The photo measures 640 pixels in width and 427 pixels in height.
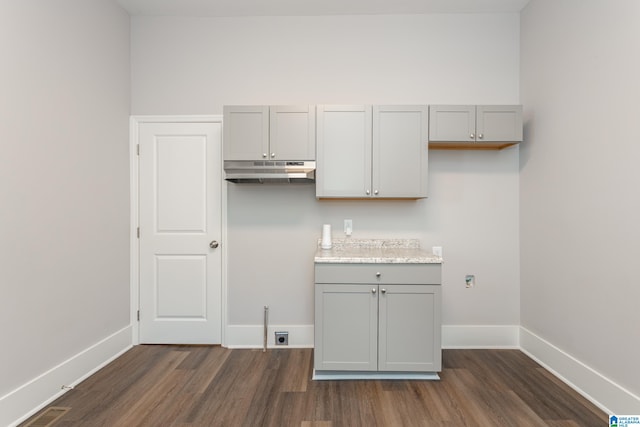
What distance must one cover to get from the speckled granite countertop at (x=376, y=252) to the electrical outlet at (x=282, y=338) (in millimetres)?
866

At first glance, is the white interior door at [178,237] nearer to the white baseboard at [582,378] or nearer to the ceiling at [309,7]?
the ceiling at [309,7]

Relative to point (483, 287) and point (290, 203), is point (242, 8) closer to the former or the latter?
point (290, 203)

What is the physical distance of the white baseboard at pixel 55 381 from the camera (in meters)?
1.94

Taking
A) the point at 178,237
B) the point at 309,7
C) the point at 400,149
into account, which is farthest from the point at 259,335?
the point at 309,7

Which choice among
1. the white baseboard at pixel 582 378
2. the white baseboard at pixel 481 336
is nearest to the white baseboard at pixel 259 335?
the white baseboard at pixel 481 336

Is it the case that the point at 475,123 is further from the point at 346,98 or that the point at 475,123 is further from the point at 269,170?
the point at 269,170

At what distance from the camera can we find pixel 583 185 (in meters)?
2.27

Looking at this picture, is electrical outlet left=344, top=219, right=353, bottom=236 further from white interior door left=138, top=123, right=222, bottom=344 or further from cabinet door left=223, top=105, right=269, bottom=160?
white interior door left=138, top=123, right=222, bottom=344

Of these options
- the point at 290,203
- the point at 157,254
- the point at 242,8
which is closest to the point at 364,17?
the point at 242,8

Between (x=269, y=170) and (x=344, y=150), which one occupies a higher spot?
(x=344, y=150)

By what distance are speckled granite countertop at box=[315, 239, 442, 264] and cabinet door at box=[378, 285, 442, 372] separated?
0.68 feet

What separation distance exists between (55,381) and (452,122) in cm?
355

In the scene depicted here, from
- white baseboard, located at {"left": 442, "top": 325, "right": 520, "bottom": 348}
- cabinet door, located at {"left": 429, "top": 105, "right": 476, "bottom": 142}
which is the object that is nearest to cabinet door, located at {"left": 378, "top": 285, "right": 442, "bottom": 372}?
white baseboard, located at {"left": 442, "top": 325, "right": 520, "bottom": 348}
